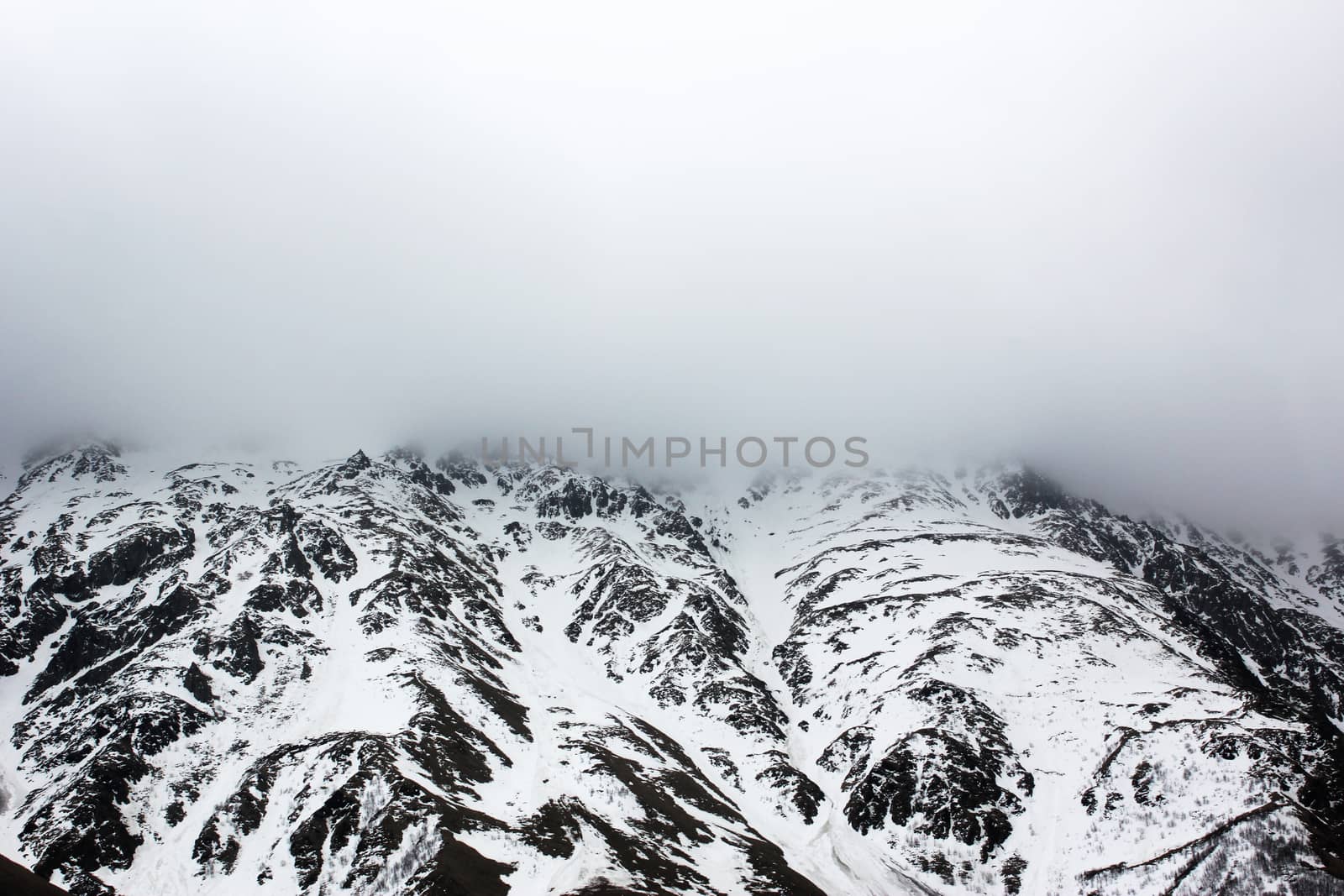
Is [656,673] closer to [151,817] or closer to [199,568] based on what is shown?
[151,817]

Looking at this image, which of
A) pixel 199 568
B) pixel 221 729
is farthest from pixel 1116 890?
pixel 199 568

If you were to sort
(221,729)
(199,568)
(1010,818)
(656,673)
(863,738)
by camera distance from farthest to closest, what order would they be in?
(199,568) < (656,673) < (863,738) < (221,729) < (1010,818)

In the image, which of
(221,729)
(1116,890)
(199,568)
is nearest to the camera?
(1116,890)

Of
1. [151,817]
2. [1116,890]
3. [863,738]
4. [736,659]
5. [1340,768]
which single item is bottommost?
[736,659]

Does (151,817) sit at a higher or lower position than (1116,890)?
lower

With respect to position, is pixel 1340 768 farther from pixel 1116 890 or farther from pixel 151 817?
pixel 151 817

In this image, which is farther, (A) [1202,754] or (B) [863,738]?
(B) [863,738]

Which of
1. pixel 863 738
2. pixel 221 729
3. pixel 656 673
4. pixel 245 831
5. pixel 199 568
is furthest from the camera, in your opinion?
pixel 199 568

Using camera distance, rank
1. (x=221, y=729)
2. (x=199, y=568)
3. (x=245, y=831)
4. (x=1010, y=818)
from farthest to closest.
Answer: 1. (x=199, y=568)
2. (x=221, y=729)
3. (x=1010, y=818)
4. (x=245, y=831)

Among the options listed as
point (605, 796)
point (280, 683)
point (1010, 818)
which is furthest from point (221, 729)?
point (1010, 818)
